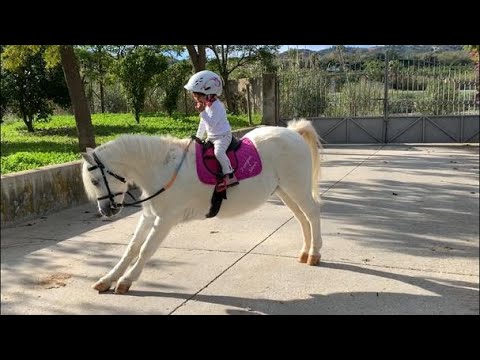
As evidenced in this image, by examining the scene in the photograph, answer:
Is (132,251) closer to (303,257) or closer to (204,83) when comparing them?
(204,83)

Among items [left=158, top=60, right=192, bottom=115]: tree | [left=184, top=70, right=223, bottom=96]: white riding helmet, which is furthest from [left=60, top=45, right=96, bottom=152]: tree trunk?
[left=184, top=70, right=223, bottom=96]: white riding helmet

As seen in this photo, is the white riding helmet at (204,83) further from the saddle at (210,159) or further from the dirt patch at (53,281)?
the dirt patch at (53,281)

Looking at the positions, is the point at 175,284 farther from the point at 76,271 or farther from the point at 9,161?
the point at 9,161

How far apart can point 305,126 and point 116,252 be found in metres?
1.91

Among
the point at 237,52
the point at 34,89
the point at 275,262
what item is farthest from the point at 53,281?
the point at 34,89

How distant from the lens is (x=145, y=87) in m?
4.90

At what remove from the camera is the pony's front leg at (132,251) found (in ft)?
10.7

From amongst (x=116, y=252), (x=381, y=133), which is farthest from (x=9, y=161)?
(x=381, y=133)

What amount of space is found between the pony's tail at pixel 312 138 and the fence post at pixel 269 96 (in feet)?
21.8

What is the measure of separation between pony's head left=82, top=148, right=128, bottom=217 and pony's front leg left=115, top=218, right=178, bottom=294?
34 cm

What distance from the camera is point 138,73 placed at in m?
4.68

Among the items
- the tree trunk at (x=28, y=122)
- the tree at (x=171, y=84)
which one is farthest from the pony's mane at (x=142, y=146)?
the tree trunk at (x=28, y=122)
